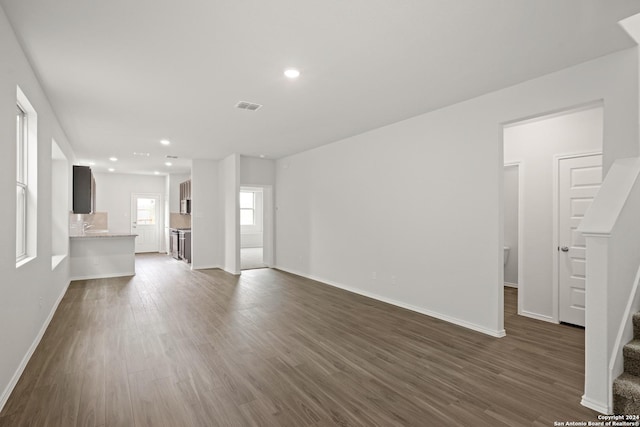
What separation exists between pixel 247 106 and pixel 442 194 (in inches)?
110

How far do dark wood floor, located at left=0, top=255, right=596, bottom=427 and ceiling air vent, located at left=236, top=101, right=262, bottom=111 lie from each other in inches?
109

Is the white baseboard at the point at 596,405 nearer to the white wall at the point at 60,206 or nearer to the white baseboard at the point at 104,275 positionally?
the white wall at the point at 60,206

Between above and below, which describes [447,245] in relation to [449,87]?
below

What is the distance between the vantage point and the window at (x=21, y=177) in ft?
10.4

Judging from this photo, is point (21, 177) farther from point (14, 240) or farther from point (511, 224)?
point (511, 224)

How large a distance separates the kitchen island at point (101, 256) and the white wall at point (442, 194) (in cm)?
457

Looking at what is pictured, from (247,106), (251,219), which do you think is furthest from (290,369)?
(251,219)

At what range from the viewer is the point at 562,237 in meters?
4.18

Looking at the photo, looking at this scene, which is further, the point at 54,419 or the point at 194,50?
the point at 194,50

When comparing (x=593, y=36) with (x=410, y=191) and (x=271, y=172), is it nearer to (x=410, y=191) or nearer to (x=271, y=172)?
(x=410, y=191)

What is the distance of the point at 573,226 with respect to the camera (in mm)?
4094

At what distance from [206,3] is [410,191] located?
3.46 metres

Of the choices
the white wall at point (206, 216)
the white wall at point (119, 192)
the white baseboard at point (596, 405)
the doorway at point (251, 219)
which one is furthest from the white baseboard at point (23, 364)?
the doorway at point (251, 219)

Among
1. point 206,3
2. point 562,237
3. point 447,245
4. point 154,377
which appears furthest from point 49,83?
point 562,237
